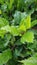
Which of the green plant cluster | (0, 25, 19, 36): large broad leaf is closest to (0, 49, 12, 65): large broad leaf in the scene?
the green plant cluster

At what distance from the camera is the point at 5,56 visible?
1.36 m

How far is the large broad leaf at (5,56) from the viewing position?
1.33m

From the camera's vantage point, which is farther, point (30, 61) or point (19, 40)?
point (19, 40)

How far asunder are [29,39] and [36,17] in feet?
1.37

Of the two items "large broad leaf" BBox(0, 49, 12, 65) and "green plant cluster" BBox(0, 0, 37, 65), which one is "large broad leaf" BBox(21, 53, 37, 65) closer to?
"green plant cluster" BBox(0, 0, 37, 65)

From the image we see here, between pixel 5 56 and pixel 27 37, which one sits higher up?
pixel 27 37

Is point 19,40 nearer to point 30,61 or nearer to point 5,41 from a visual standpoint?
point 5,41

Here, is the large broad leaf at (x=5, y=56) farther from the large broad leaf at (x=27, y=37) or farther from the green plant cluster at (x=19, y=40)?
the large broad leaf at (x=27, y=37)

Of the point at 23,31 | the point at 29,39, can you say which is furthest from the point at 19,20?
the point at 29,39

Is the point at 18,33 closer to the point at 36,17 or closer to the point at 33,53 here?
the point at 33,53

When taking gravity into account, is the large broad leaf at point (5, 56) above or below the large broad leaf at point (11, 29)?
below

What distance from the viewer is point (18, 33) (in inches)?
51.3

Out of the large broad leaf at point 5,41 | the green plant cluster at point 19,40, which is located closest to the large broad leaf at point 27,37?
the green plant cluster at point 19,40

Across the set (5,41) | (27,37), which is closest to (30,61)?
(27,37)
